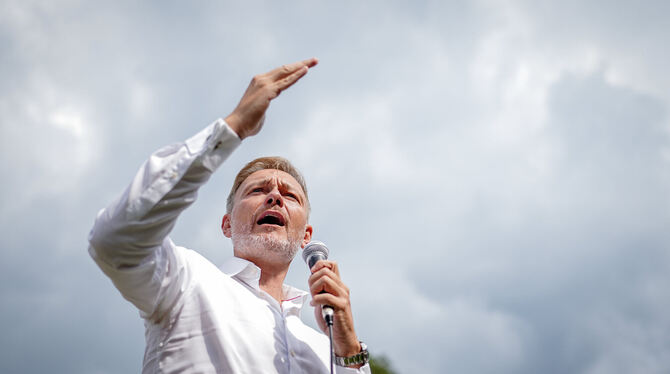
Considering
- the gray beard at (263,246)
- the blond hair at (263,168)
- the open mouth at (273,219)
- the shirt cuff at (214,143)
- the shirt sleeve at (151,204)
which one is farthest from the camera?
the blond hair at (263,168)

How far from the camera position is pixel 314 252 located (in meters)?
3.64

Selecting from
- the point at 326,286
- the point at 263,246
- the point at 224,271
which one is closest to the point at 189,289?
the point at 224,271

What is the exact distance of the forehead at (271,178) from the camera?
4344 mm

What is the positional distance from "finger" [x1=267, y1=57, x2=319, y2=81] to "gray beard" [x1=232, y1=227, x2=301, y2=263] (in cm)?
159

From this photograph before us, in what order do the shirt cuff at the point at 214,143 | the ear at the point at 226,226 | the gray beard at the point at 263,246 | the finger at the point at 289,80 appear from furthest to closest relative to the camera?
the ear at the point at 226,226, the gray beard at the point at 263,246, the finger at the point at 289,80, the shirt cuff at the point at 214,143

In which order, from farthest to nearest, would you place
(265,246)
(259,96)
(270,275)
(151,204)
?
1. (270,275)
2. (265,246)
3. (259,96)
4. (151,204)

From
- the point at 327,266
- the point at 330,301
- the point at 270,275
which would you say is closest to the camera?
the point at 330,301

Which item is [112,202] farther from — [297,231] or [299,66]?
[297,231]

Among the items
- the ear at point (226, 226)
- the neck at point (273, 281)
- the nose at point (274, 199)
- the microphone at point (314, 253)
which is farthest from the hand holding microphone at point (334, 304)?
the ear at point (226, 226)

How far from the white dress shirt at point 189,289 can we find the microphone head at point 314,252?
0.38m

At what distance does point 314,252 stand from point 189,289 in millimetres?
990

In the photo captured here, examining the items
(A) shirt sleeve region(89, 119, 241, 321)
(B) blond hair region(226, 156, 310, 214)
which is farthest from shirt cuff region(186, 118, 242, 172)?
(B) blond hair region(226, 156, 310, 214)

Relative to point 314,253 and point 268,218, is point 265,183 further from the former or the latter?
point 314,253

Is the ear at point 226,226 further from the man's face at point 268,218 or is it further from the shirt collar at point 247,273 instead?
the shirt collar at point 247,273
